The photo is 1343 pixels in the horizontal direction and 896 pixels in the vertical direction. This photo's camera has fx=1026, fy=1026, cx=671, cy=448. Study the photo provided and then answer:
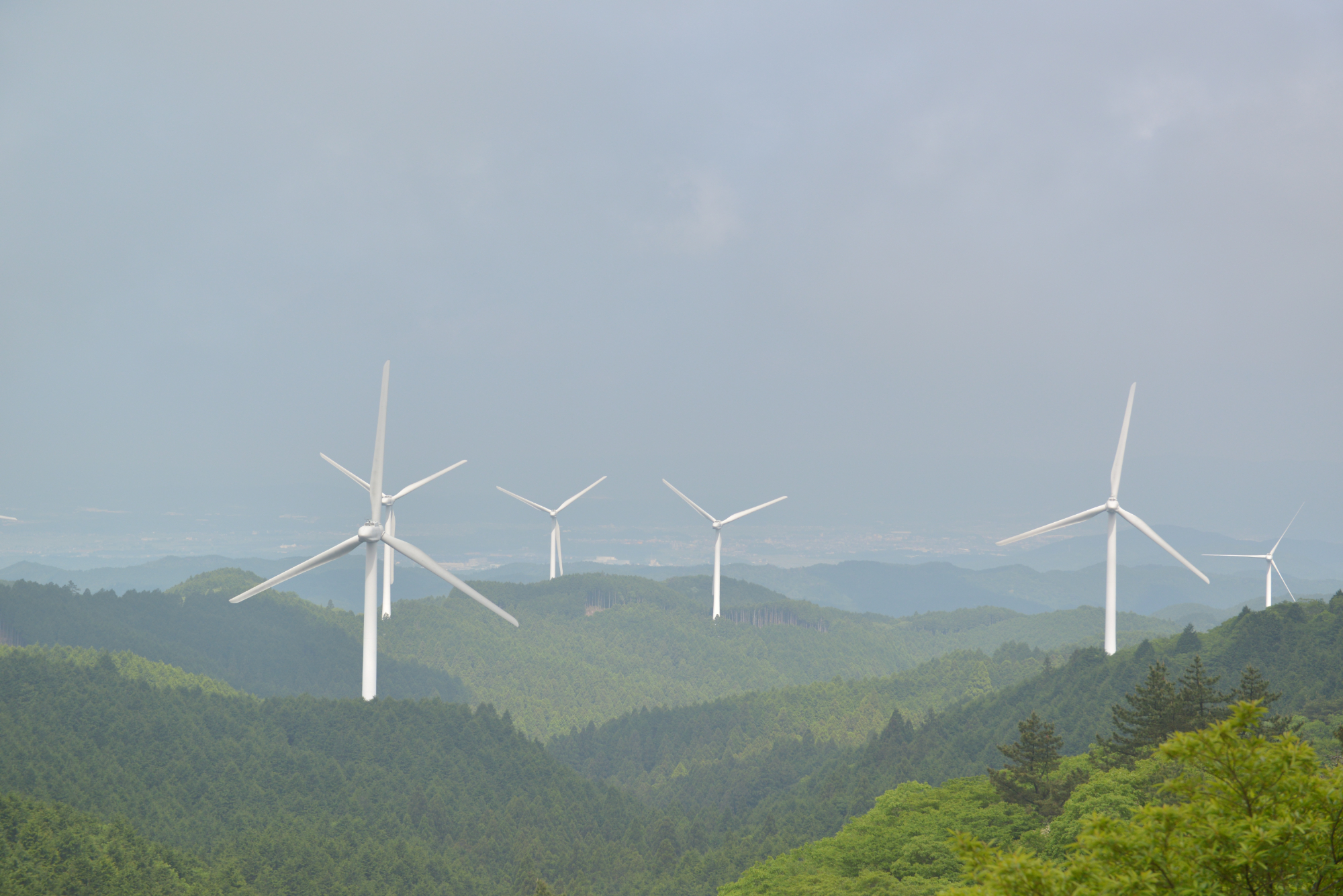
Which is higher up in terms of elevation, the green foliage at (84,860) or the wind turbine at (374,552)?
the wind turbine at (374,552)

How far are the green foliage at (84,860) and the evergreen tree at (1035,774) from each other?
252ft

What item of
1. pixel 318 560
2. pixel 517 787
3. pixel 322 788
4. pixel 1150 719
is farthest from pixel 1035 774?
pixel 517 787

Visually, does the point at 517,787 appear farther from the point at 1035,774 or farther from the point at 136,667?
the point at 1035,774

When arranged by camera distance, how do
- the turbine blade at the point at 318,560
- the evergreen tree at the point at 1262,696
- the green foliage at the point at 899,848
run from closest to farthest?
the evergreen tree at the point at 1262,696 < the green foliage at the point at 899,848 < the turbine blade at the point at 318,560

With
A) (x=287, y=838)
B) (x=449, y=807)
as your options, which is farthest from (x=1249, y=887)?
(x=449, y=807)

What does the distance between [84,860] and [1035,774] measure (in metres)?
83.6

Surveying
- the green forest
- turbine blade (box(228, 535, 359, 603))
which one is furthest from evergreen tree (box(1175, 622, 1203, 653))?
turbine blade (box(228, 535, 359, 603))

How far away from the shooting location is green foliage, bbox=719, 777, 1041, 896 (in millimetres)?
65062

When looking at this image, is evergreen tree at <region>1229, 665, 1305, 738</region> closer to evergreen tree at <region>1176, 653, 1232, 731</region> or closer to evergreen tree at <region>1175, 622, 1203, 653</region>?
evergreen tree at <region>1176, 653, 1232, 731</region>

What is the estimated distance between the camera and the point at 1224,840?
23.0 meters

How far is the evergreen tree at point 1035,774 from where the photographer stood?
222 feet

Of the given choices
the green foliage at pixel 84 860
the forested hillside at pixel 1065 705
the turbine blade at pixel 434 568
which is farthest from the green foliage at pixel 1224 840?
the green foliage at pixel 84 860

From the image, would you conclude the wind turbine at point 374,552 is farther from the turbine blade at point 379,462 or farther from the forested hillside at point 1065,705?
the forested hillside at point 1065,705

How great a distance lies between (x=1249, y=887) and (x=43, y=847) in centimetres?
10399
